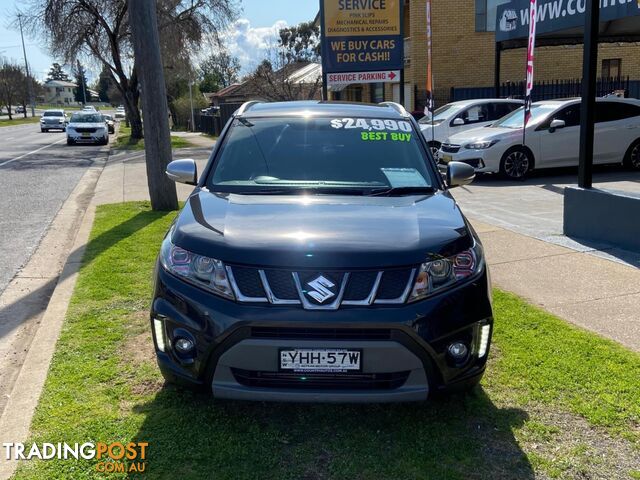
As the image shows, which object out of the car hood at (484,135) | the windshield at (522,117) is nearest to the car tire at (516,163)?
the car hood at (484,135)

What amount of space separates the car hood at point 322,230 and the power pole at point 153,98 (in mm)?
5578

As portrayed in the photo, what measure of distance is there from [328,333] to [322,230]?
1.88ft

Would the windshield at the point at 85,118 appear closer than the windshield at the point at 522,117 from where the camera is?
No

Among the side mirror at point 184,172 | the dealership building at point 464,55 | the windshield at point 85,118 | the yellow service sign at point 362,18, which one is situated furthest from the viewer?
the windshield at point 85,118

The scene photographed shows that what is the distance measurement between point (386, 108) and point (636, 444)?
3.13 metres

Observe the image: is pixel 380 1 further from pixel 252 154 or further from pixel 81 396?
pixel 81 396

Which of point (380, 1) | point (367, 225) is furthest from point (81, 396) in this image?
point (380, 1)

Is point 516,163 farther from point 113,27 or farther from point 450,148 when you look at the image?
point 113,27

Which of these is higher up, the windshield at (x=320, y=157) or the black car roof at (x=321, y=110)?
the black car roof at (x=321, y=110)

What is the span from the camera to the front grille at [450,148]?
12.8m

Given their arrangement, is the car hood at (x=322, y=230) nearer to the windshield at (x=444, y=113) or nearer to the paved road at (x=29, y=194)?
the paved road at (x=29, y=194)

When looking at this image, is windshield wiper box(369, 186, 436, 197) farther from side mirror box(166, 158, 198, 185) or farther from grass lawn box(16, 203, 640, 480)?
side mirror box(166, 158, 198, 185)

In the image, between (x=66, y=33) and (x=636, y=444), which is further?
(x=66, y=33)

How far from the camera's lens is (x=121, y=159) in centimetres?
2056
